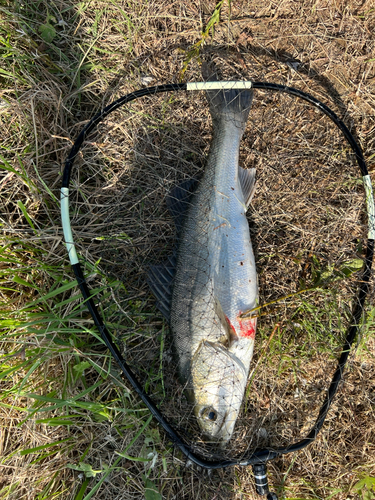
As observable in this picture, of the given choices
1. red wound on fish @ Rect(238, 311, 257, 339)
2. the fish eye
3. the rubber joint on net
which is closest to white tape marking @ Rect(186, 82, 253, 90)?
red wound on fish @ Rect(238, 311, 257, 339)

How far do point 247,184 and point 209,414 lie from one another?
1.90m

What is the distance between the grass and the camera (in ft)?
8.66

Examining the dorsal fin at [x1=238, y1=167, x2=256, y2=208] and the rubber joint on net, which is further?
the dorsal fin at [x1=238, y1=167, x2=256, y2=208]

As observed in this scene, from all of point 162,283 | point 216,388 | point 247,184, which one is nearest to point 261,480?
point 216,388

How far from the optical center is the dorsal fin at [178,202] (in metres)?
2.71

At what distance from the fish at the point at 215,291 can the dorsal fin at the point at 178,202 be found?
2.3 inches

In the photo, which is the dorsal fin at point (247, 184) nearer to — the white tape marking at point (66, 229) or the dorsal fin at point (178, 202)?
the dorsal fin at point (178, 202)

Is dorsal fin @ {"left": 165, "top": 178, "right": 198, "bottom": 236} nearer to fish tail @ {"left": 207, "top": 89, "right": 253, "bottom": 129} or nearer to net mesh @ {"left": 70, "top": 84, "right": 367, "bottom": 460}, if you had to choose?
net mesh @ {"left": 70, "top": 84, "right": 367, "bottom": 460}

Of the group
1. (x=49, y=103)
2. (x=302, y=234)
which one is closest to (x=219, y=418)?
(x=302, y=234)

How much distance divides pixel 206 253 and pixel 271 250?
0.74 meters

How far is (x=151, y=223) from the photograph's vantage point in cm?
280

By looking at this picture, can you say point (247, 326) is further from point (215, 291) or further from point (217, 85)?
point (217, 85)

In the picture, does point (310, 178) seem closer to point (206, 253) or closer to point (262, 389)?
point (206, 253)

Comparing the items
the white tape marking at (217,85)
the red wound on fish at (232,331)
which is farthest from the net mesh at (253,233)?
the red wound on fish at (232,331)
